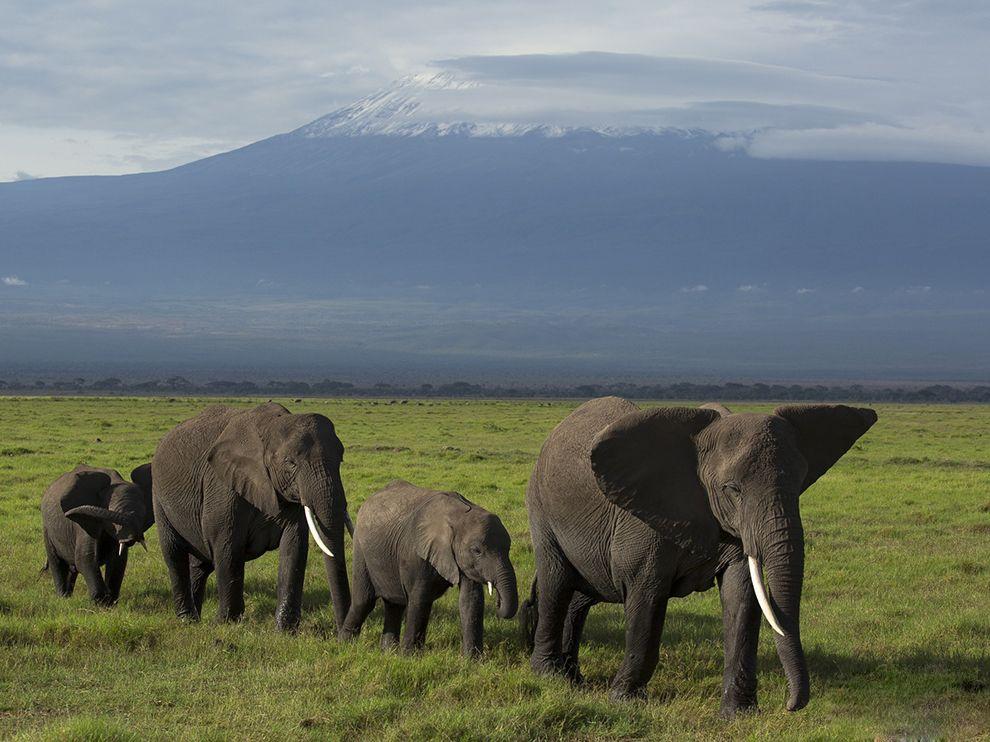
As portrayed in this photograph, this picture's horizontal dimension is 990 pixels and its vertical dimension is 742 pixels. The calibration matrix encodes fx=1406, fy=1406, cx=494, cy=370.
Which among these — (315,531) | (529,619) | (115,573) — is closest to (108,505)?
(115,573)

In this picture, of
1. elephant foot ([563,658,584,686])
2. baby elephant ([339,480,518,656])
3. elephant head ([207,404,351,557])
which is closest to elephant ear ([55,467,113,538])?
elephant head ([207,404,351,557])

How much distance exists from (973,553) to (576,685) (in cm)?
995

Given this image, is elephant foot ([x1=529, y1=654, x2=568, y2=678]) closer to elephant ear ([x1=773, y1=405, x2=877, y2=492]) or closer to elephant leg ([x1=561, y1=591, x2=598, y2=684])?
elephant leg ([x1=561, y1=591, x2=598, y2=684])

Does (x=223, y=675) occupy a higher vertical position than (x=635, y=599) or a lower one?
lower

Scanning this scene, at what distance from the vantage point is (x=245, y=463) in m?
13.4

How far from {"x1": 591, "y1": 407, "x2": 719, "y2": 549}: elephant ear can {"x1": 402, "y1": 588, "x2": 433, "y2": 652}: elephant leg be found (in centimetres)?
304

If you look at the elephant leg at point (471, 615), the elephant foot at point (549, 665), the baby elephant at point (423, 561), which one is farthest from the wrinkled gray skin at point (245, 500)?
the elephant foot at point (549, 665)

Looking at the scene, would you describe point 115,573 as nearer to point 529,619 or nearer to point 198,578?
point 198,578

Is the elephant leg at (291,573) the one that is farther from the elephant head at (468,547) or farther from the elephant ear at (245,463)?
the elephant head at (468,547)

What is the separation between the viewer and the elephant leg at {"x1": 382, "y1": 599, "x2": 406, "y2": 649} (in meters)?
13.1

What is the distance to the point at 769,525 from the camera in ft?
29.6

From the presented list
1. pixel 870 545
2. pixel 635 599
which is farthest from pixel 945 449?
pixel 635 599

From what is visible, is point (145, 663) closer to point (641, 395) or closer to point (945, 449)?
point (945, 449)

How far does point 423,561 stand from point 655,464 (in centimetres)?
326
